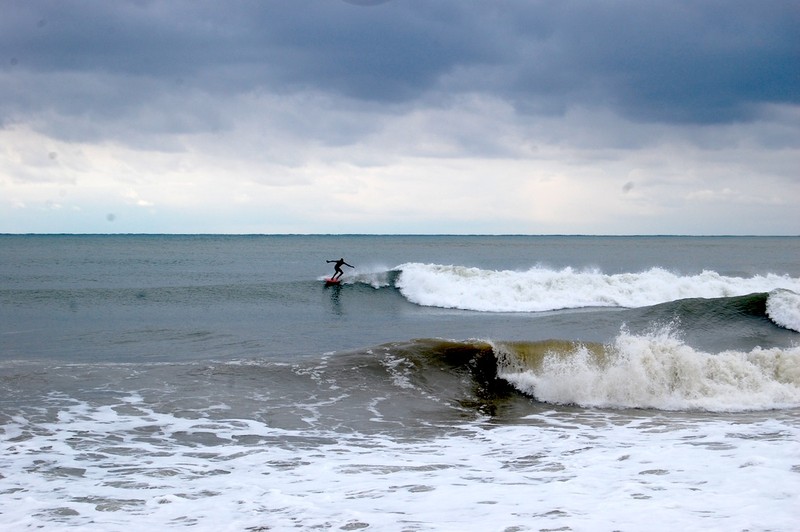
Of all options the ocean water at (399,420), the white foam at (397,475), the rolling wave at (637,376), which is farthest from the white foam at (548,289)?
the white foam at (397,475)

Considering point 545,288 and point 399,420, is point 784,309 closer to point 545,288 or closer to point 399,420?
point 545,288

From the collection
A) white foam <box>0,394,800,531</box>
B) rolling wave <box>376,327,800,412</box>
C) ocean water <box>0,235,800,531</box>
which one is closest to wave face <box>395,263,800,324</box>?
ocean water <box>0,235,800,531</box>

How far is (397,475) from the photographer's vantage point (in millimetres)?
8414

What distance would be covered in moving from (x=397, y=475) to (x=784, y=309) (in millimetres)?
21386

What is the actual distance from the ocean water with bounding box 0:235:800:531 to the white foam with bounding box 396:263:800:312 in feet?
11.8

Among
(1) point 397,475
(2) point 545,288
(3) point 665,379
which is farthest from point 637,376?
(2) point 545,288

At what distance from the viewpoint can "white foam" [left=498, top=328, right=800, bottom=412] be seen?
13305 mm

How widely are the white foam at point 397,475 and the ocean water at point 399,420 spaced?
0.13ft

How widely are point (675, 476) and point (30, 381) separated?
12.4 metres

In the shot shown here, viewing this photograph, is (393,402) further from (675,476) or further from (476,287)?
(476,287)

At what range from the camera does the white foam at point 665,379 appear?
13.3 m

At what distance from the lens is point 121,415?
11.7 meters

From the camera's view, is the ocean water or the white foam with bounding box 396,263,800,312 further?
the white foam with bounding box 396,263,800,312

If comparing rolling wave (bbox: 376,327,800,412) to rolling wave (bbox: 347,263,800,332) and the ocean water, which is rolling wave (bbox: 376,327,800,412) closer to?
the ocean water
